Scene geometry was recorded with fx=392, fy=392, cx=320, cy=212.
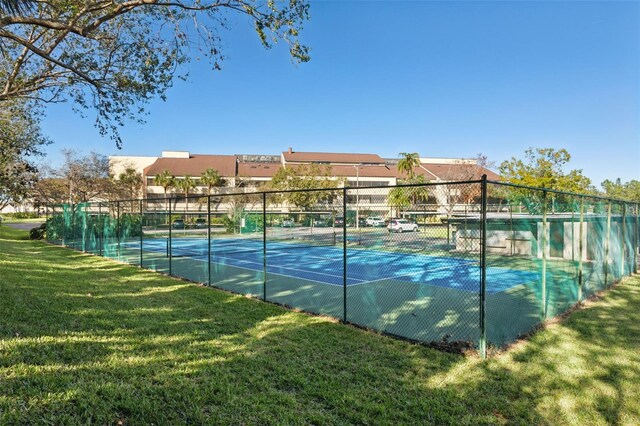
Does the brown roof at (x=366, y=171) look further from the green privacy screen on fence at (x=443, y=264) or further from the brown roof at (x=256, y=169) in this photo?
the green privacy screen on fence at (x=443, y=264)

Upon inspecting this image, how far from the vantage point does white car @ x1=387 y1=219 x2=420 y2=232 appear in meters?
6.95

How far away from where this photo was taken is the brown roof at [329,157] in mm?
75438

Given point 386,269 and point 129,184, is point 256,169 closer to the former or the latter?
point 129,184

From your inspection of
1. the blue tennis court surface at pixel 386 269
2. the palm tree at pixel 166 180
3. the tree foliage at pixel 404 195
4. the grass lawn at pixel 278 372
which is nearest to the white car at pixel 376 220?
the tree foliage at pixel 404 195

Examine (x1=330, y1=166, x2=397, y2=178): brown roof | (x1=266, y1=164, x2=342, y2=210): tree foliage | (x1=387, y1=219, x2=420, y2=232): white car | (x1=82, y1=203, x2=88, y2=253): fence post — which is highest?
(x1=330, y1=166, x2=397, y2=178): brown roof

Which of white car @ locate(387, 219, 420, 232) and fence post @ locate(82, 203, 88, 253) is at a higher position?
white car @ locate(387, 219, 420, 232)

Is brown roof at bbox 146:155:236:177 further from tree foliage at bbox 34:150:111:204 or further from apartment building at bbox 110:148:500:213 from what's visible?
tree foliage at bbox 34:150:111:204

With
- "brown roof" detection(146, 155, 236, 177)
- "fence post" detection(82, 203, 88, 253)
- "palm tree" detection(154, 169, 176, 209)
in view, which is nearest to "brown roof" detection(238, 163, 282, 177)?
"brown roof" detection(146, 155, 236, 177)

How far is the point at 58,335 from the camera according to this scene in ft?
18.1

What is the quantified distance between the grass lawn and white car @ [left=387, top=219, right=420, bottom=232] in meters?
1.89

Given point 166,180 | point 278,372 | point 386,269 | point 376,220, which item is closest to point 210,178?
point 166,180

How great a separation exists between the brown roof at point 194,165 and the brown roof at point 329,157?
1137 centimetres

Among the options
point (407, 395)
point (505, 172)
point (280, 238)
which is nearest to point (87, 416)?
point (407, 395)

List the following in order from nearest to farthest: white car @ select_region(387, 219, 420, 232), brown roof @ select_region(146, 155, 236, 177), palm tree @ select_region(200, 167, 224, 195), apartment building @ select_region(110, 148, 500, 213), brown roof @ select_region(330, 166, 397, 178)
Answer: white car @ select_region(387, 219, 420, 232), palm tree @ select_region(200, 167, 224, 195), apartment building @ select_region(110, 148, 500, 213), brown roof @ select_region(146, 155, 236, 177), brown roof @ select_region(330, 166, 397, 178)
